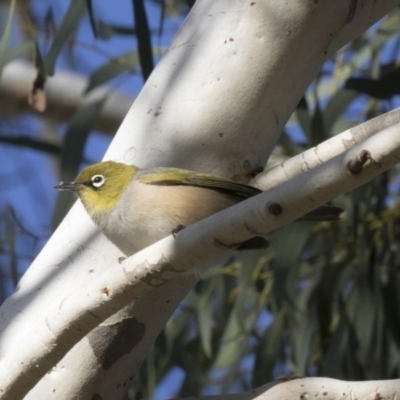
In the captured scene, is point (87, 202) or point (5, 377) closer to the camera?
point (5, 377)

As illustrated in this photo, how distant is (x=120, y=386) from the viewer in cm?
177

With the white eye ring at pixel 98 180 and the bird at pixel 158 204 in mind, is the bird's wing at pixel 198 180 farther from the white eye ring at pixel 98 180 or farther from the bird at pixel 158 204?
the white eye ring at pixel 98 180

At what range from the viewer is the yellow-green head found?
2.05 m

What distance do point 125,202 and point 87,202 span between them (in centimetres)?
11

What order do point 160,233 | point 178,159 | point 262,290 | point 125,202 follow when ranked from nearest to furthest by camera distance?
point 178,159 < point 160,233 < point 125,202 < point 262,290

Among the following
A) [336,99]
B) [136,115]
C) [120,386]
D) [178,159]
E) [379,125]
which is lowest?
[120,386]

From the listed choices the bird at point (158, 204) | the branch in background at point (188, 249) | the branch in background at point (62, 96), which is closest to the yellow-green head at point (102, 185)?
the bird at point (158, 204)

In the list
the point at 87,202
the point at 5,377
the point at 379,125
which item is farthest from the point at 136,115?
the point at 5,377

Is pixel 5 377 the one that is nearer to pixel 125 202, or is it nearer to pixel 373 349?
pixel 125 202

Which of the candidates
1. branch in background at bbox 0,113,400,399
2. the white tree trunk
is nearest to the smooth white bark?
the white tree trunk

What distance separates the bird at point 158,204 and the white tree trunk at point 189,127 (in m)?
0.03

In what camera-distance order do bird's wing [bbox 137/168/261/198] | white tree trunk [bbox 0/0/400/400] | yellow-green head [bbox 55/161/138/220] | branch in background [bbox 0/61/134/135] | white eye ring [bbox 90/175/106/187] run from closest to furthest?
white tree trunk [bbox 0/0/400/400]
bird's wing [bbox 137/168/261/198]
yellow-green head [bbox 55/161/138/220]
white eye ring [bbox 90/175/106/187]
branch in background [bbox 0/61/134/135]

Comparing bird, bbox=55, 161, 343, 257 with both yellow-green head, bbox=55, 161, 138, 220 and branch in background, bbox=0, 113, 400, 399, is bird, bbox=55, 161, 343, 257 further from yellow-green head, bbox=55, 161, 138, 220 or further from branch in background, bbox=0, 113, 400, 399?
branch in background, bbox=0, 113, 400, 399

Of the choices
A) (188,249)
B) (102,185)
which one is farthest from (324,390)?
(102,185)
